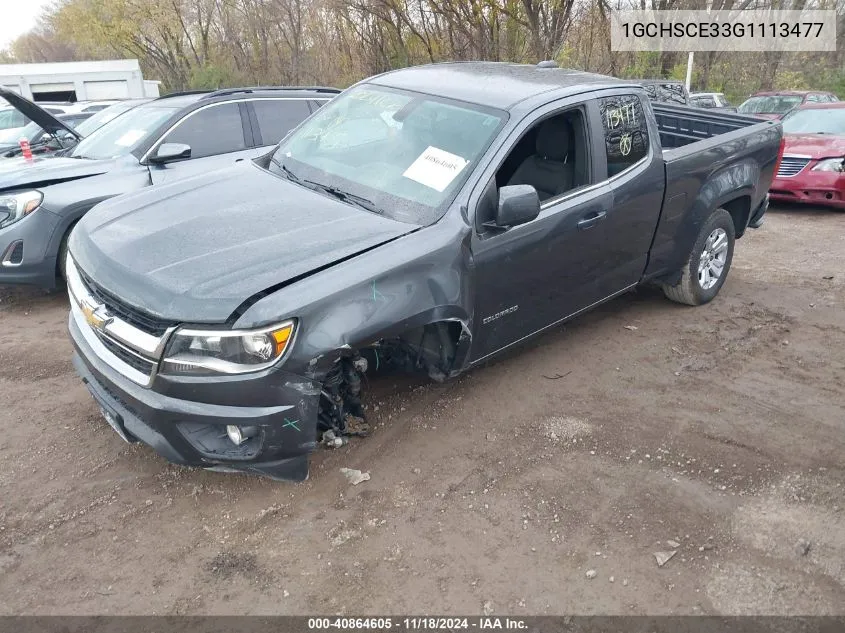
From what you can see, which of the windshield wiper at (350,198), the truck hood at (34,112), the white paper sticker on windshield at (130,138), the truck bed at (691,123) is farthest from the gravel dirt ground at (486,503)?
the truck hood at (34,112)

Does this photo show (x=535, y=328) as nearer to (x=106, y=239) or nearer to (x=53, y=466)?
(x=106, y=239)

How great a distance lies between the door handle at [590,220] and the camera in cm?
393

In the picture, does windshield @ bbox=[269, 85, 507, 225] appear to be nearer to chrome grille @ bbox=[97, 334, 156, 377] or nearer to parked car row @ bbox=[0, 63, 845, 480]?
parked car row @ bbox=[0, 63, 845, 480]

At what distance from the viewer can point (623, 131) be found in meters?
4.27

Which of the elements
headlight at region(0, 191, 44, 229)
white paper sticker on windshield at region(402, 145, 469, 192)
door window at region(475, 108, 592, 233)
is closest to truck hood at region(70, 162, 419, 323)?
white paper sticker on windshield at region(402, 145, 469, 192)

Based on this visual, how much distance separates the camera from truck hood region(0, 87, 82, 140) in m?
5.92

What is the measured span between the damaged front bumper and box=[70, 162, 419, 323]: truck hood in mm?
311

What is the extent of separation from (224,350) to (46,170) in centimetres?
393

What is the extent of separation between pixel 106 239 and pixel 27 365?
6.00 ft

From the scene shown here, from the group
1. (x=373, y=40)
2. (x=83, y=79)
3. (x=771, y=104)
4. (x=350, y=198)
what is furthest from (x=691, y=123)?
(x=83, y=79)

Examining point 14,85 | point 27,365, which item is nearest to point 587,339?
point 27,365

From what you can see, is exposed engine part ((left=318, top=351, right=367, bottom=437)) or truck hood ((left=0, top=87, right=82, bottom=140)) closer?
exposed engine part ((left=318, top=351, right=367, bottom=437))

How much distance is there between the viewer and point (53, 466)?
3.34m

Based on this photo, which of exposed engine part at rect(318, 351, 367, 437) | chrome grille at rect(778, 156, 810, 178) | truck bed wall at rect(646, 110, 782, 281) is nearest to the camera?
exposed engine part at rect(318, 351, 367, 437)
